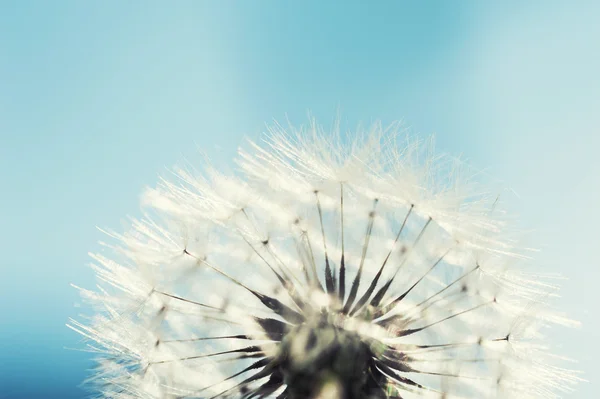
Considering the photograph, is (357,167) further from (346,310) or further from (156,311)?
(156,311)

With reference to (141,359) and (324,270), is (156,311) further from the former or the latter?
(324,270)

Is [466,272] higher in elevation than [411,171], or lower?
lower

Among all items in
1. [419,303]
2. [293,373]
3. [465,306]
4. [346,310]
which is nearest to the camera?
[293,373]

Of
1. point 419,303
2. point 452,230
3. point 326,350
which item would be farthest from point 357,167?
point 326,350

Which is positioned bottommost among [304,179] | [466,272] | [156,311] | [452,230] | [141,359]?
[141,359]

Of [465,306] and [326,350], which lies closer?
[326,350]

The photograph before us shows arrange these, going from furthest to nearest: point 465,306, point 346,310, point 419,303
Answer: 1. point 465,306
2. point 419,303
3. point 346,310
